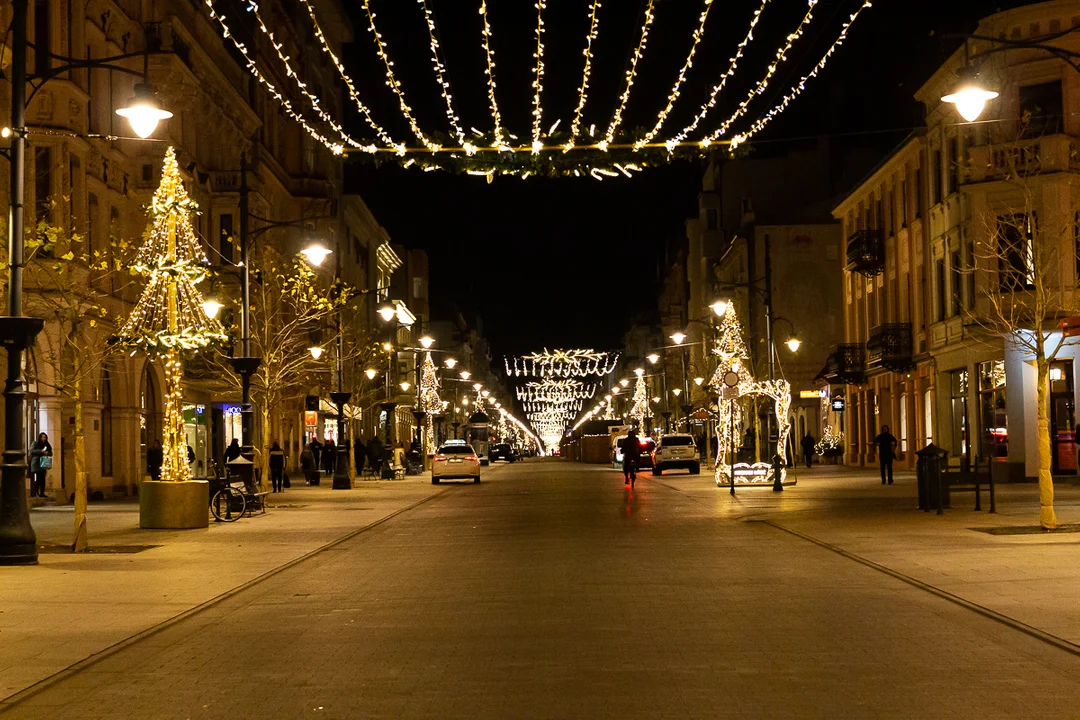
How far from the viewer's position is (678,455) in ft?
200

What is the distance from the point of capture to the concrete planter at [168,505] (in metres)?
25.9

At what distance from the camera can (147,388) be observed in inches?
1740

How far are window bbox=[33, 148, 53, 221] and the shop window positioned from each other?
25.1 meters

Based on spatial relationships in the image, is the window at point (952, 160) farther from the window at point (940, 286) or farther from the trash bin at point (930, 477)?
the trash bin at point (930, 477)

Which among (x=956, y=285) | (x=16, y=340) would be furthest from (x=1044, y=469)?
(x=956, y=285)

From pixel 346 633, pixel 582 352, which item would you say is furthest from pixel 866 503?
pixel 582 352

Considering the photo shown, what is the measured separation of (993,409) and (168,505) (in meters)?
25.0

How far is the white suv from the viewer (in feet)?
200

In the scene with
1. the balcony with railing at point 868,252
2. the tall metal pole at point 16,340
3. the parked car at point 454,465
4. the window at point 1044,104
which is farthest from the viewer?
the parked car at point 454,465

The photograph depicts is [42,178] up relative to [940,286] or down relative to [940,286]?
up

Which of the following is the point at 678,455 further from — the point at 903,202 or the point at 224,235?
the point at 224,235

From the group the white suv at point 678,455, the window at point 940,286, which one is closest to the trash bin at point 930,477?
the window at point 940,286

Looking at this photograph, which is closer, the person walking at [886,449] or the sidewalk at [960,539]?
the sidewalk at [960,539]

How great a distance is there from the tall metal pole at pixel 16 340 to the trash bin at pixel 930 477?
50.9ft
